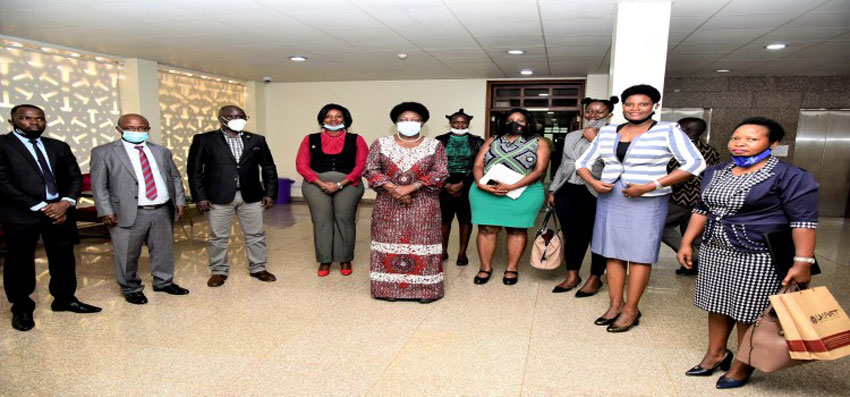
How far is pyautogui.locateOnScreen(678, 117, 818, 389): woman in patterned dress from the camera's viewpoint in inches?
87.2

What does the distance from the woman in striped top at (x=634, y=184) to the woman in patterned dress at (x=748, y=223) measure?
1.19 feet

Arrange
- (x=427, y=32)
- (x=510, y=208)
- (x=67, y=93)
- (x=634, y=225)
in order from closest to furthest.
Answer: (x=634, y=225)
(x=510, y=208)
(x=427, y=32)
(x=67, y=93)

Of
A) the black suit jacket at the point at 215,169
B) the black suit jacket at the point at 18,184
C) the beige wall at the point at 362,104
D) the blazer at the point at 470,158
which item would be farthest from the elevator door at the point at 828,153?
the black suit jacket at the point at 18,184

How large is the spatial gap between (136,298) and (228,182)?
3.57 ft

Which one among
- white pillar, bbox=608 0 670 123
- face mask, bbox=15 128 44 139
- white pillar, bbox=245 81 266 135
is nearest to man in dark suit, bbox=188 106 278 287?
face mask, bbox=15 128 44 139

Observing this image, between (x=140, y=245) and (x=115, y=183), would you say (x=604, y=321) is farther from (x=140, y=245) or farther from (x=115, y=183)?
(x=115, y=183)

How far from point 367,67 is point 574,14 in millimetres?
4085

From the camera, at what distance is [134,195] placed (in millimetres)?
3613

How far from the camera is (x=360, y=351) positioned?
9.57ft

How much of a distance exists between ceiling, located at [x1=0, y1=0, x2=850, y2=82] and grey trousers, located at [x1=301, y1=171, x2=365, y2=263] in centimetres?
159

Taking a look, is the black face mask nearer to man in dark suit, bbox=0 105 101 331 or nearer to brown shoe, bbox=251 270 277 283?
brown shoe, bbox=251 270 277 283

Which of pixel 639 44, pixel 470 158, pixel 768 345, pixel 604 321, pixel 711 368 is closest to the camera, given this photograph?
pixel 768 345

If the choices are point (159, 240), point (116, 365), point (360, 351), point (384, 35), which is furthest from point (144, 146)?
point (384, 35)

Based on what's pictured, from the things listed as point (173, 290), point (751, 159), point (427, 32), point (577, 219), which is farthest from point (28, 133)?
point (751, 159)
